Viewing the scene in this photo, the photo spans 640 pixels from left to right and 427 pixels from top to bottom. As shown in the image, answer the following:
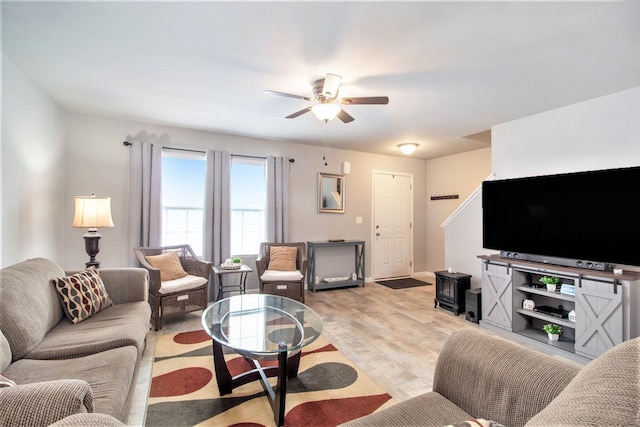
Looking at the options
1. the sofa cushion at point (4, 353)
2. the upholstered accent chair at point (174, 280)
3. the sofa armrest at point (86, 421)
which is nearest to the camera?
the sofa armrest at point (86, 421)

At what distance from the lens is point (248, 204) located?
15.4 feet

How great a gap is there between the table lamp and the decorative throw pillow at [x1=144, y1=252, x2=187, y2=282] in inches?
22.4

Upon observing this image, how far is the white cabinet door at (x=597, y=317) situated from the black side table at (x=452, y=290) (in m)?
1.23

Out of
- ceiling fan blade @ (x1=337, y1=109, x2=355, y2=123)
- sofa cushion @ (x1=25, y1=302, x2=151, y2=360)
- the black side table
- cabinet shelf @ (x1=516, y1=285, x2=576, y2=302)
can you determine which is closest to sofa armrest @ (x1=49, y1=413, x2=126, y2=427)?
sofa cushion @ (x1=25, y1=302, x2=151, y2=360)

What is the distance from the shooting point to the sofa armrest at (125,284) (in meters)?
2.59

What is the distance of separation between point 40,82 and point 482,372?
160 inches

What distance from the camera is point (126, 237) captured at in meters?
3.88

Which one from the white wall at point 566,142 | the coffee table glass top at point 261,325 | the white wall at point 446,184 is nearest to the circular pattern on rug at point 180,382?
the coffee table glass top at point 261,325

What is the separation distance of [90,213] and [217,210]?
1544 millimetres

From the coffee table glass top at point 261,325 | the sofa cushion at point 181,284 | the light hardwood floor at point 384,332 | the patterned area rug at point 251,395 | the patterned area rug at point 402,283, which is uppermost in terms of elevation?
the sofa cushion at point 181,284

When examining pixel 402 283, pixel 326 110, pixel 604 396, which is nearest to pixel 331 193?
pixel 402 283

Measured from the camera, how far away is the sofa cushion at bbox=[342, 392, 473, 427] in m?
1.13

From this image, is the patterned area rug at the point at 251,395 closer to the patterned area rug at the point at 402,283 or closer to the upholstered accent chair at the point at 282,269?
the upholstered accent chair at the point at 282,269

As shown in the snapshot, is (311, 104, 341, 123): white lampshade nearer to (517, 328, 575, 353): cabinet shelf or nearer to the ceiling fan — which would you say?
the ceiling fan
